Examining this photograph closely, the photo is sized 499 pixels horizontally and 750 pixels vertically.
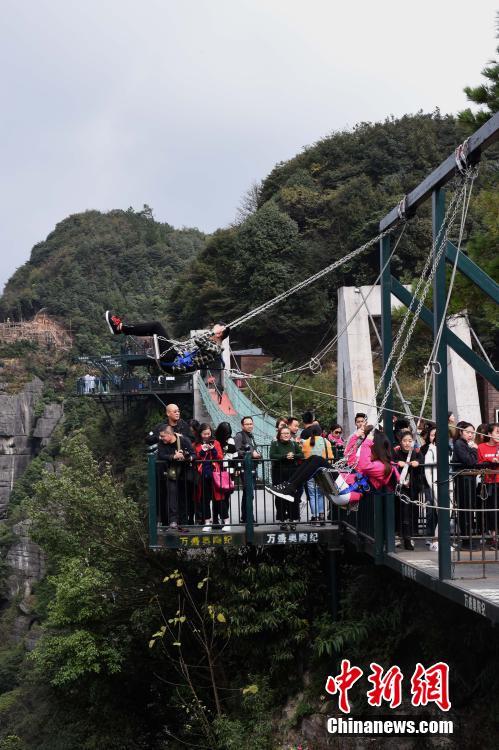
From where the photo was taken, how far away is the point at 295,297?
38.2 m

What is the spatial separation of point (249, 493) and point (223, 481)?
31cm

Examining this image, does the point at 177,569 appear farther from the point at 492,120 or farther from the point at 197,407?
the point at 197,407

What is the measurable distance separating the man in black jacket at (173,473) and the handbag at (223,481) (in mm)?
309

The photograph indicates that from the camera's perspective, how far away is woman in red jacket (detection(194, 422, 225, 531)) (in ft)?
35.3

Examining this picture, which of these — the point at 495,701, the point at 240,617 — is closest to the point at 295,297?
the point at 240,617

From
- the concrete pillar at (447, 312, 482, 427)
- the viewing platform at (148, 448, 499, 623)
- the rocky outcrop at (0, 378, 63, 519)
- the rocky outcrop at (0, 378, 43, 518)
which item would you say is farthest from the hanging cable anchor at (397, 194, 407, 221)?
the rocky outcrop at (0, 378, 43, 518)

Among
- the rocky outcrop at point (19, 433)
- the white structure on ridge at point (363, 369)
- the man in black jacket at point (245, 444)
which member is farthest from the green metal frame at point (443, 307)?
the rocky outcrop at point (19, 433)

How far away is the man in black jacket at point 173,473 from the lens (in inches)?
419

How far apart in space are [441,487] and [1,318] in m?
79.8

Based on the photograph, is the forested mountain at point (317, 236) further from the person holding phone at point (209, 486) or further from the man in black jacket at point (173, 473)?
the man in black jacket at point (173, 473)

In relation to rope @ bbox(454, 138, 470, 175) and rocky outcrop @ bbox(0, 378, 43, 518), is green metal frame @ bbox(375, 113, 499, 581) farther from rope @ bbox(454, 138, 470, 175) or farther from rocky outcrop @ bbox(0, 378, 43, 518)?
rocky outcrop @ bbox(0, 378, 43, 518)

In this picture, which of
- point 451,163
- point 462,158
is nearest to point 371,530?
point 451,163

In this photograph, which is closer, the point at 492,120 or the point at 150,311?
the point at 492,120

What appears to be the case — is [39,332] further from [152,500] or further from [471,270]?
[471,270]
